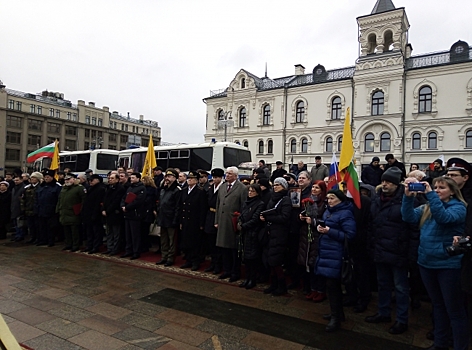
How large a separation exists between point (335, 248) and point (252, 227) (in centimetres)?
172

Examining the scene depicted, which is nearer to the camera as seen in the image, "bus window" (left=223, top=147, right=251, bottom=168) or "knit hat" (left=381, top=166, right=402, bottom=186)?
"knit hat" (left=381, top=166, right=402, bottom=186)

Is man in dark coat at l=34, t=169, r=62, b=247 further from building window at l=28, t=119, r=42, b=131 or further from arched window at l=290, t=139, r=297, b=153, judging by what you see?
building window at l=28, t=119, r=42, b=131

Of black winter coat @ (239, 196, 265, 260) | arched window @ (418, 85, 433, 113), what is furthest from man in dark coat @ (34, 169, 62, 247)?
arched window @ (418, 85, 433, 113)

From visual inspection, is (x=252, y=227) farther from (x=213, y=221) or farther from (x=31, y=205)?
(x=31, y=205)

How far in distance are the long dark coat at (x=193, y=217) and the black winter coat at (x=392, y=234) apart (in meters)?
3.66

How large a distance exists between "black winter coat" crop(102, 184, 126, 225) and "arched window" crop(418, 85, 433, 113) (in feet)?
100

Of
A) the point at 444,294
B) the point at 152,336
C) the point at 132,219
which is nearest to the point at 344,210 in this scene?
the point at 444,294

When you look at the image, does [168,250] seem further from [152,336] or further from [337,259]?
[337,259]

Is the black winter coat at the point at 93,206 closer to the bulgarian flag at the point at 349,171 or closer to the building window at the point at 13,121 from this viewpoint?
the bulgarian flag at the point at 349,171

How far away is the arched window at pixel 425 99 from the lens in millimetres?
30078

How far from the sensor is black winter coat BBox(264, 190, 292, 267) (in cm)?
517

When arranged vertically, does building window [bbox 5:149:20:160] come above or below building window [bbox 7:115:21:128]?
below

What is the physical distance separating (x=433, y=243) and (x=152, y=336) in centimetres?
333

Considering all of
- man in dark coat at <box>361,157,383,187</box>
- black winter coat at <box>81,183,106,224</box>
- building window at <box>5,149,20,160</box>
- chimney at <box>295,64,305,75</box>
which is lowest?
black winter coat at <box>81,183,106,224</box>
